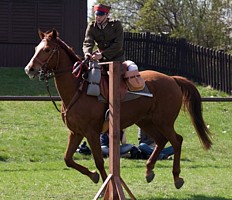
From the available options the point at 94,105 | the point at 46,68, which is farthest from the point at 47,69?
the point at 94,105

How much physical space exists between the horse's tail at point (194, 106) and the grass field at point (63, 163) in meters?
0.71

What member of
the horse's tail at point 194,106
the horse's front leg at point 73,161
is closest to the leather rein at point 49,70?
the horse's front leg at point 73,161

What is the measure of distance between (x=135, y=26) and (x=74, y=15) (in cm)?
1339

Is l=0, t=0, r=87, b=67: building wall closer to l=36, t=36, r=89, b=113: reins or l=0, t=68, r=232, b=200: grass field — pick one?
l=0, t=68, r=232, b=200: grass field

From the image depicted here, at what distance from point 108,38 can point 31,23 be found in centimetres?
1653

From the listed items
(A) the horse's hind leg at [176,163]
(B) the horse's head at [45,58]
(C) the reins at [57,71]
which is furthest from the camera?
(A) the horse's hind leg at [176,163]

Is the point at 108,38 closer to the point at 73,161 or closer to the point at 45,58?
the point at 45,58

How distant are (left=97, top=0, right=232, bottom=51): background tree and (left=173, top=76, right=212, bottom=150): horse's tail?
24.0 metres

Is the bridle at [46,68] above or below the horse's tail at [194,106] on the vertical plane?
above

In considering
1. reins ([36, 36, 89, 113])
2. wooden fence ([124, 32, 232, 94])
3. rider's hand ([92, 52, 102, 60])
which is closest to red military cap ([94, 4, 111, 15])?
rider's hand ([92, 52, 102, 60])

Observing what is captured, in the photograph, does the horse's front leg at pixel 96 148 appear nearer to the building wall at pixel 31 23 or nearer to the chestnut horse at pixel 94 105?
the chestnut horse at pixel 94 105

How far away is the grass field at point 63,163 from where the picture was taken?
10.1 m

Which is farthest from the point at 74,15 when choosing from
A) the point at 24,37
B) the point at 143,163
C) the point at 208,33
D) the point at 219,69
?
the point at 143,163

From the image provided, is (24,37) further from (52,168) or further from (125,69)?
(125,69)
